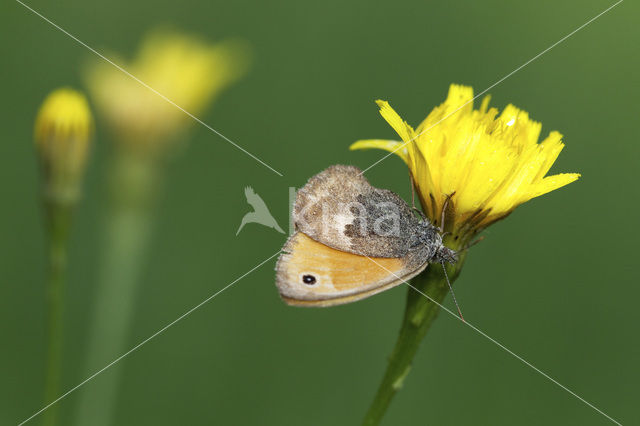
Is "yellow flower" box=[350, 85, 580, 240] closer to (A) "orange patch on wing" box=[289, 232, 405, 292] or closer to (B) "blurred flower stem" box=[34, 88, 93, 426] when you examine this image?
(A) "orange patch on wing" box=[289, 232, 405, 292]

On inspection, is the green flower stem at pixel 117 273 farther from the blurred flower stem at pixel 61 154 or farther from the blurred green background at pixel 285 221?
the blurred flower stem at pixel 61 154

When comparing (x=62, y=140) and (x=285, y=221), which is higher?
(x=62, y=140)

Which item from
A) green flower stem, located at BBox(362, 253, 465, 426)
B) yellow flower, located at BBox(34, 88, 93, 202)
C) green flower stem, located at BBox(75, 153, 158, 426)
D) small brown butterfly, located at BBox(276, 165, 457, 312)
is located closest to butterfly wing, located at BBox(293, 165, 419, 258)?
small brown butterfly, located at BBox(276, 165, 457, 312)

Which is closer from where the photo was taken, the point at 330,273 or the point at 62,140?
the point at 330,273

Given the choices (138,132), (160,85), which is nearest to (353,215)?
(138,132)

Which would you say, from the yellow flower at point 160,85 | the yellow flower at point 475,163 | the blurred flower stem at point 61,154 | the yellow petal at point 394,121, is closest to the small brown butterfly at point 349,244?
the yellow flower at point 475,163

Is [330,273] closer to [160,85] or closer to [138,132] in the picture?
[138,132]
